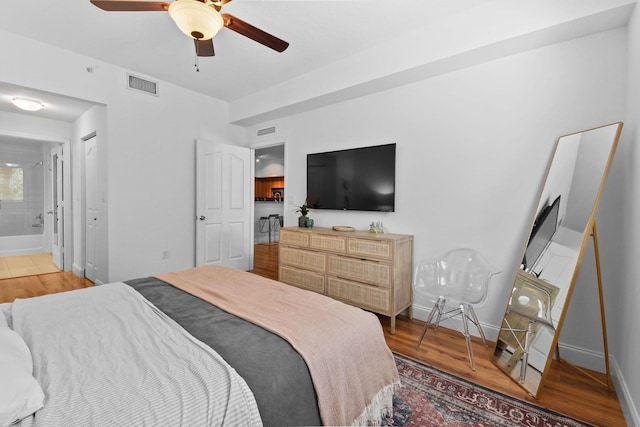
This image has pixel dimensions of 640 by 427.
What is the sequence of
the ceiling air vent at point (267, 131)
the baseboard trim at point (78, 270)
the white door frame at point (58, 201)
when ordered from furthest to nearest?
the white door frame at point (58, 201) → the ceiling air vent at point (267, 131) → the baseboard trim at point (78, 270)

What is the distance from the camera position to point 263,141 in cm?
475

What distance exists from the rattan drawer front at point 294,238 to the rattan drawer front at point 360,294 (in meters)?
0.55

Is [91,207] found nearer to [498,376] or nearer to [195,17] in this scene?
[195,17]

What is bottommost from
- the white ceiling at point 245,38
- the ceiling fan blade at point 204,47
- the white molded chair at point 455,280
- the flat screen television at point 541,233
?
the white molded chair at point 455,280

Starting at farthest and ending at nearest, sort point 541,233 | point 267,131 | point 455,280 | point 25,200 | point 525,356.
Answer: point 25,200
point 267,131
point 455,280
point 541,233
point 525,356

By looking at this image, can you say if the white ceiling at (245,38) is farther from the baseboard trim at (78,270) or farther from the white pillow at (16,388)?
the white pillow at (16,388)

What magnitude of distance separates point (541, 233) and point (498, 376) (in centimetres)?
112

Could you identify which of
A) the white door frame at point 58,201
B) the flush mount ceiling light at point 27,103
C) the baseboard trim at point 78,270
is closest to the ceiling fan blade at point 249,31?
the flush mount ceiling light at point 27,103

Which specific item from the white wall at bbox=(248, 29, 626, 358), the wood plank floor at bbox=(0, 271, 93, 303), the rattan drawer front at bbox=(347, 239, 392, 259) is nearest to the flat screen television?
the white wall at bbox=(248, 29, 626, 358)

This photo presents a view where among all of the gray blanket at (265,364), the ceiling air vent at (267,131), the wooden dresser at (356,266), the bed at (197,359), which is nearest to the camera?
the bed at (197,359)

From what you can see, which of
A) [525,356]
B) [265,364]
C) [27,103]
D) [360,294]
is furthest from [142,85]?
[525,356]

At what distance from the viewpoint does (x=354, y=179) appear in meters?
3.54

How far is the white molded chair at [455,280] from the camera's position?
244 centimetres

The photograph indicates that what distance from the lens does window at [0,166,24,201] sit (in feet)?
19.9
